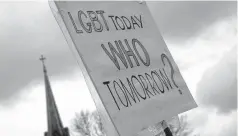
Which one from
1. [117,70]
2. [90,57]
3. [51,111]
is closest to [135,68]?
[117,70]

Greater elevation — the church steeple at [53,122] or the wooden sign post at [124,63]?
the church steeple at [53,122]

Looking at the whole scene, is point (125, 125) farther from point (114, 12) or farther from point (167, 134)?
point (114, 12)

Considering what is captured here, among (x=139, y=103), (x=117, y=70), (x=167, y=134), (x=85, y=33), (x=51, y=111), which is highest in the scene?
(x=51, y=111)

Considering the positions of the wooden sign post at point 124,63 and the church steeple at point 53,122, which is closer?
the wooden sign post at point 124,63

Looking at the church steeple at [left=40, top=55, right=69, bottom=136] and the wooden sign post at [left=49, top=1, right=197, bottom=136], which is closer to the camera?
the wooden sign post at [left=49, top=1, right=197, bottom=136]

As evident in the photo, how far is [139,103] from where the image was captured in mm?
2674

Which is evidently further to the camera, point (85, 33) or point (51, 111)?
point (51, 111)

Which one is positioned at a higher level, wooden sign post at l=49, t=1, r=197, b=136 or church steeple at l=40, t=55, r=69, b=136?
church steeple at l=40, t=55, r=69, b=136

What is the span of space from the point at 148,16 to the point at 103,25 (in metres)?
0.47

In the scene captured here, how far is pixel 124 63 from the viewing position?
2738mm

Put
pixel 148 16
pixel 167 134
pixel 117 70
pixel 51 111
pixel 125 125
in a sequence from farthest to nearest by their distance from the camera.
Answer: pixel 51 111, pixel 148 16, pixel 167 134, pixel 117 70, pixel 125 125

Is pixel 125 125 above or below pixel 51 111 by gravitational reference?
below

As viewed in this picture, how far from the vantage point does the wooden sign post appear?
2.51m

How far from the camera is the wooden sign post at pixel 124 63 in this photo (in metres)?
2.51
